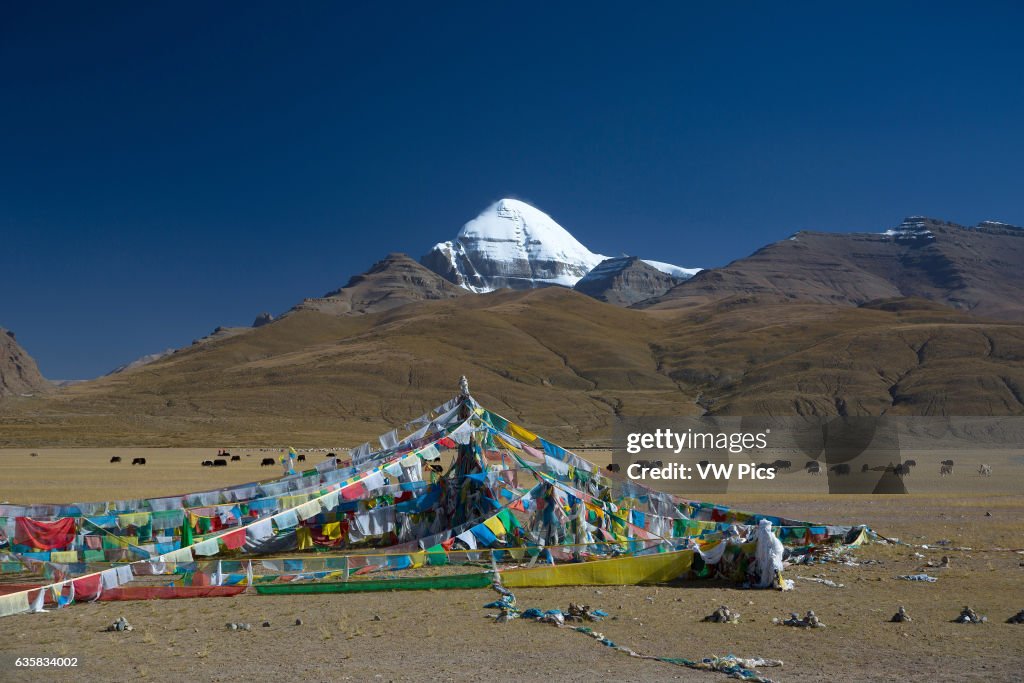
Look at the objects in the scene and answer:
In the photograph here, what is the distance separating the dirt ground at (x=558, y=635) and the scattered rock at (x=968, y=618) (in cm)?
14

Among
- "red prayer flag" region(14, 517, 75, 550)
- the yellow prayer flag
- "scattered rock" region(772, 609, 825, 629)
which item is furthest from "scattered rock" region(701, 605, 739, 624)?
"red prayer flag" region(14, 517, 75, 550)

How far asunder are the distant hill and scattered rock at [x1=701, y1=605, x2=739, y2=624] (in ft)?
534

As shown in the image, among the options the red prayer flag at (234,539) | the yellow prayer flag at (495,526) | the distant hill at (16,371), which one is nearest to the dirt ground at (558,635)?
the red prayer flag at (234,539)

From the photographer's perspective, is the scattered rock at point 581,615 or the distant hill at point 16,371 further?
the distant hill at point 16,371

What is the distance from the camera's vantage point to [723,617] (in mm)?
12516

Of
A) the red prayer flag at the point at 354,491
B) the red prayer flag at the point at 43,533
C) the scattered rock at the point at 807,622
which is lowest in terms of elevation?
the scattered rock at the point at 807,622

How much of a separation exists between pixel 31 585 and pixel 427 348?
145041 millimetres

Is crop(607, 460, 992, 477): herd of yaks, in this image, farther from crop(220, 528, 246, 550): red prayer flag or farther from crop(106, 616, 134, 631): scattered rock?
crop(106, 616, 134, 631): scattered rock

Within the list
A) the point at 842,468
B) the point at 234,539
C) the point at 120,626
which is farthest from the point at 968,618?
the point at 842,468

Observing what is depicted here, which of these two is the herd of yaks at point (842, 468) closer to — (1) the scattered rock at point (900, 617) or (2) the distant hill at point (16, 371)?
(1) the scattered rock at point (900, 617)

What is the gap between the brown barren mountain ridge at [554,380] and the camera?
10400 cm

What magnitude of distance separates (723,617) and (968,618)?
3.40m

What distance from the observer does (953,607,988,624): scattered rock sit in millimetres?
12547

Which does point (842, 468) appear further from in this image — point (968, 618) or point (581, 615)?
point (581, 615)
